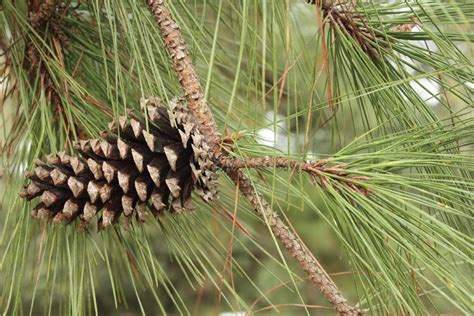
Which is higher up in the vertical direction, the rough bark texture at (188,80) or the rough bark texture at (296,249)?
the rough bark texture at (188,80)

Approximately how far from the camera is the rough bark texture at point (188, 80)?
444 mm

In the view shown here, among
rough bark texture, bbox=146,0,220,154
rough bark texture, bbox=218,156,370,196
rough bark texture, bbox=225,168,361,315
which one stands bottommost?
rough bark texture, bbox=225,168,361,315

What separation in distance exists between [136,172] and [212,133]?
6cm

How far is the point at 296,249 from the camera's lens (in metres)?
0.45

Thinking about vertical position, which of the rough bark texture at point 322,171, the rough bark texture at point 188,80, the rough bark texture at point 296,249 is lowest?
the rough bark texture at point 296,249

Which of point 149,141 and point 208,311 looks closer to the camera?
point 149,141

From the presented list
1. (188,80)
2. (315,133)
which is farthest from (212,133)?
(315,133)

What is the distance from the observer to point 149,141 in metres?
0.44

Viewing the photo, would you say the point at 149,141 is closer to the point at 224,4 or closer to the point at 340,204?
the point at 340,204

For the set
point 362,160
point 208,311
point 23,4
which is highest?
point 23,4

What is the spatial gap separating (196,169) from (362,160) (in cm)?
12

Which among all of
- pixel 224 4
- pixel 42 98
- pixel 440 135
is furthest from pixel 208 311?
pixel 440 135

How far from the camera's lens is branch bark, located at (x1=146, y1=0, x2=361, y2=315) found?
445 millimetres

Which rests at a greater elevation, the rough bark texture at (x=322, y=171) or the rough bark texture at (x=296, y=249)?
the rough bark texture at (x=322, y=171)
